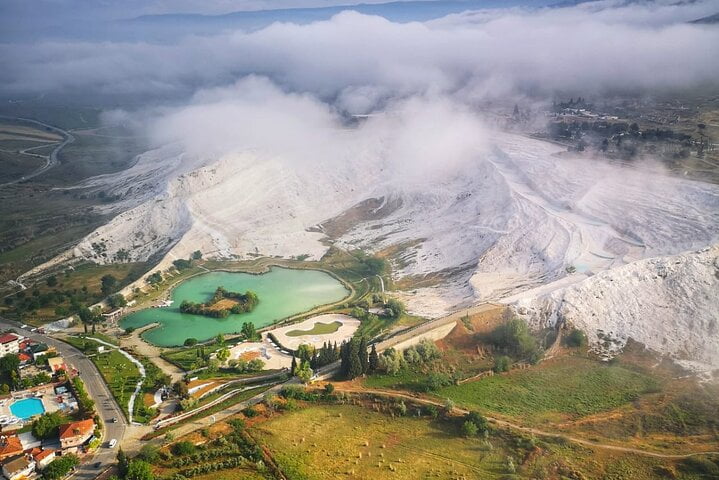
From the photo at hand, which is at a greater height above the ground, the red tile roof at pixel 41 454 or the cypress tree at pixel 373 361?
the red tile roof at pixel 41 454

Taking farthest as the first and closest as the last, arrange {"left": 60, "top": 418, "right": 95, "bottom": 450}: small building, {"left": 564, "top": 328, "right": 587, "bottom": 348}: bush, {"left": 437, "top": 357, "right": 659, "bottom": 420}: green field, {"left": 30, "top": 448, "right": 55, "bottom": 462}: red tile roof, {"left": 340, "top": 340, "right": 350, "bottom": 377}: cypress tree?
1. {"left": 564, "top": 328, "right": 587, "bottom": 348}: bush
2. {"left": 340, "top": 340, "right": 350, "bottom": 377}: cypress tree
3. {"left": 437, "top": 357, "right": 659, "bottom": 420}: green field
4. {"left": 60, "top": 418, "right": 95, "bottom": 450}: small building
5. {"left": 30, "top": 448, "right": 55, "bottom": 462}: red tile roof

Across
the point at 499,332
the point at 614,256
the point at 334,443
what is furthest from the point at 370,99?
the point at 334,443

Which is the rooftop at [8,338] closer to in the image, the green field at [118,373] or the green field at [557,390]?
the green field at [118,373]

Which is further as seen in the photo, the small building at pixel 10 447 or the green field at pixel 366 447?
the small building at pixel 10 447

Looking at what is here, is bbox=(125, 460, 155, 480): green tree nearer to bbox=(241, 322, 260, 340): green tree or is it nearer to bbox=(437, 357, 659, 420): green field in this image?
bbox=(437, 357, 659, 420): green field

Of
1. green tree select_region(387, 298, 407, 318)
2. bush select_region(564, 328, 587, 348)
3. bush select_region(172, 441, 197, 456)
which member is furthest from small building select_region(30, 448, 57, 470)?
bush select_region(564, 328, 587, 348)

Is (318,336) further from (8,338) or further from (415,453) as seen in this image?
(8,338)

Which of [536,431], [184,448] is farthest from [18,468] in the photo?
[536,431]

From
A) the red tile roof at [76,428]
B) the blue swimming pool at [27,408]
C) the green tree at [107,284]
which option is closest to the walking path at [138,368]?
the red tile roof at [76,428]
